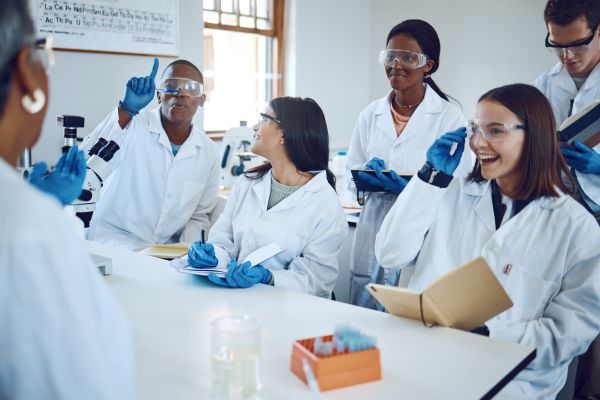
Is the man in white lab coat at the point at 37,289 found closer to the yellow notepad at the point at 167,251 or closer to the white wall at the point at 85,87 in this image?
the yellow notepad at the point at 167,251

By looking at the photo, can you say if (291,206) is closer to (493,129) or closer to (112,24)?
(493,129)

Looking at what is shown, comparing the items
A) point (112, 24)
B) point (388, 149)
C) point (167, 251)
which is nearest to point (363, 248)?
point (388, 149)

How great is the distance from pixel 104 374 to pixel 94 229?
7.05 ft

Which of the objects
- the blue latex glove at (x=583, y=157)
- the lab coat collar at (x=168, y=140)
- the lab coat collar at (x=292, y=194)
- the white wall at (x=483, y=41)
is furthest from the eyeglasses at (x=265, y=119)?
the white wall at (x=483, y=41)

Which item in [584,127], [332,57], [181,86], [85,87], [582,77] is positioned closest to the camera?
[584,127]

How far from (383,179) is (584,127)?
28.2 inches

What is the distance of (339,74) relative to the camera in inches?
210

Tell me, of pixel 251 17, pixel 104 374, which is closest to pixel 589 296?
pixel 104 374

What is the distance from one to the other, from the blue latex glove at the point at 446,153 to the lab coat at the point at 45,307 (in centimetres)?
123

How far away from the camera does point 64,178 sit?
1479 mm

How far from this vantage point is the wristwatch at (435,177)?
5.91 ft

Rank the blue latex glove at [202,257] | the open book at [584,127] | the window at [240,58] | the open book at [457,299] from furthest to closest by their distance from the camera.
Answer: the window at [240,58] → the open book at [584,127] → the blue latex glove at [202,257] → the open book at [457,299]

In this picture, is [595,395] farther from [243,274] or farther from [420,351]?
[243,274]

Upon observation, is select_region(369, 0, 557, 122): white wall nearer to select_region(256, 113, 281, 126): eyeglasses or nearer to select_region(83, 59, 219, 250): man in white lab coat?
select_region(83, 59, 219, 250): man in white lab coat
